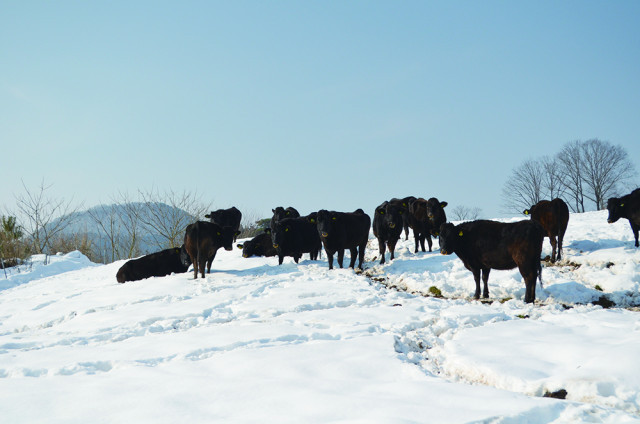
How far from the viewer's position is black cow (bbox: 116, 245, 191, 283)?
14.7m

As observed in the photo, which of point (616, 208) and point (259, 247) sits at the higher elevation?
point (616, 208)

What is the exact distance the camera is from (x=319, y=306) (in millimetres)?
8078

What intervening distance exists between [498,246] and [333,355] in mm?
5255

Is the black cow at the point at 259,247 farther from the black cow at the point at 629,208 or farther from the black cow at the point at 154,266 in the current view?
the black cow at the point at 629,208

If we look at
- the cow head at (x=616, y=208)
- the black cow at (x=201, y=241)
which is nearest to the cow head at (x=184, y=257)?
the black cow at (x=201, y=241)

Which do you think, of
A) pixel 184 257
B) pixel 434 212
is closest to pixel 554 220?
pixel 434 212

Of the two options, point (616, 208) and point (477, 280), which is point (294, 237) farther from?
point (616, 208)

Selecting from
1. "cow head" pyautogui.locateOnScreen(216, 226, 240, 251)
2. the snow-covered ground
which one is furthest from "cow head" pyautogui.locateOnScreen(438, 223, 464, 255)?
"cow head" pyautogui.locateOnScreen(216, 226, 240, 251)

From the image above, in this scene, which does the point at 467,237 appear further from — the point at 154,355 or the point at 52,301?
the point at 52,301

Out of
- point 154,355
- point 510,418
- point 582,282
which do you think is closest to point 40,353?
point 154,355

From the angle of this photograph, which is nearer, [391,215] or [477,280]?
[477,280]

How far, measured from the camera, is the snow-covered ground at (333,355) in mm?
3408

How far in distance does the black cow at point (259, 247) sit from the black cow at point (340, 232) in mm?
4235

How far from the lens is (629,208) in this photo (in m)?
12.7
